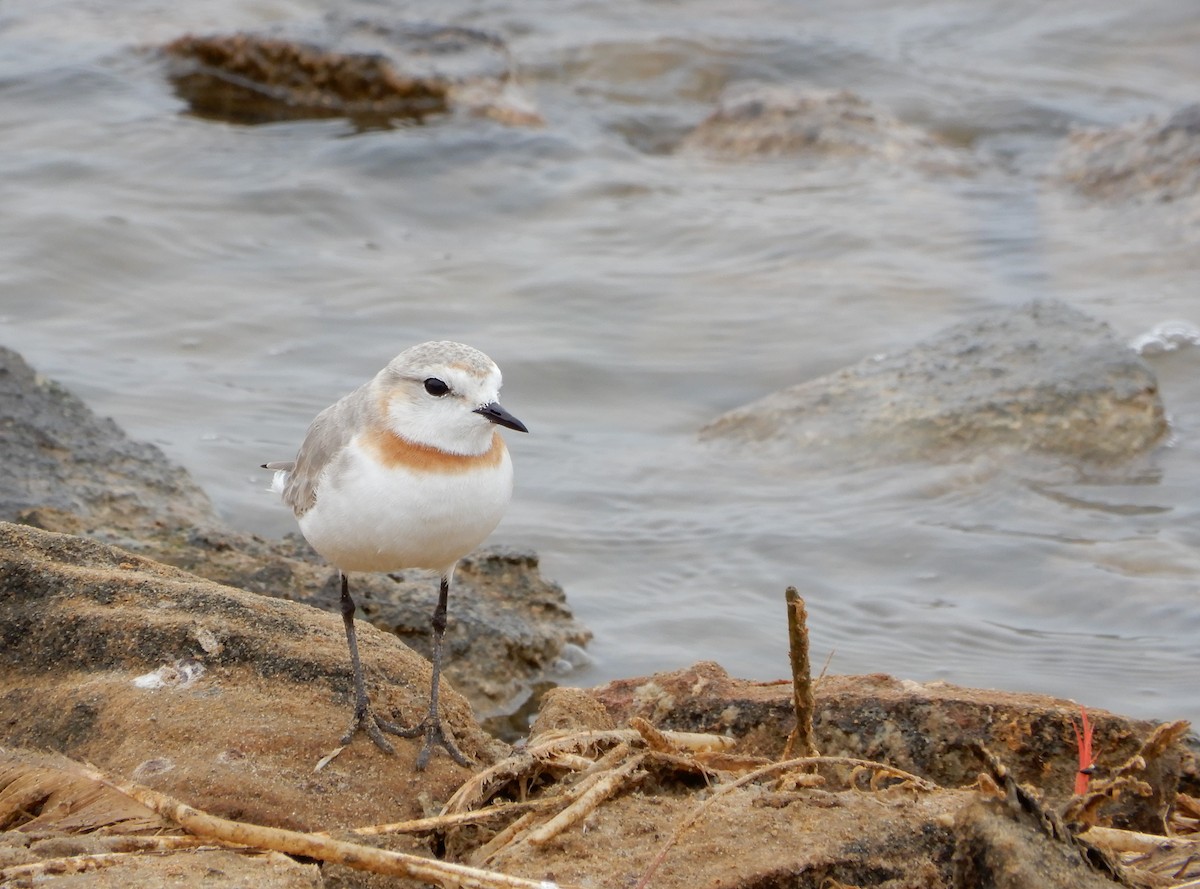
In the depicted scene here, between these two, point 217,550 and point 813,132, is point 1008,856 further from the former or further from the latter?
point 813,132

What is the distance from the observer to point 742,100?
50.6 feet

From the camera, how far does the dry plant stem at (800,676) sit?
3803mm

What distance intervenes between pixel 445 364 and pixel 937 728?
1.88 metres

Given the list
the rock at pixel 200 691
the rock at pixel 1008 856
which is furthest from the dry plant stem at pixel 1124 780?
the rock at pixel 200 691

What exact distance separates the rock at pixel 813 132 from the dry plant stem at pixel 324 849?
12.1m

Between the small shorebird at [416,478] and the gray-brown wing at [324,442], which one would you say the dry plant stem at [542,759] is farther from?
the gray-brown wing at [324,442]

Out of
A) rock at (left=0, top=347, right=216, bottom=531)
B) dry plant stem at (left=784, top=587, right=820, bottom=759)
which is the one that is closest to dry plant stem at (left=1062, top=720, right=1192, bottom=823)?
dry plant stem at (left=784, top=587, right=820, bottom=759)

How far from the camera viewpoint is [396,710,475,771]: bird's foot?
4.38 metres

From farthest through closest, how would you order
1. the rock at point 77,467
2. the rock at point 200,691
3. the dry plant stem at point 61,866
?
the rock at point 77,467 → the rock at point 200,691 → the dry plant stem at point 61,866

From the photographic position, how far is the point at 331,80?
48.4 ft

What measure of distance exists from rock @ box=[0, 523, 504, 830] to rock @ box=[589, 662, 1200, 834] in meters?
0.82

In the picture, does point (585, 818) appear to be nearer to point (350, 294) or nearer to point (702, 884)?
point (702, 884)

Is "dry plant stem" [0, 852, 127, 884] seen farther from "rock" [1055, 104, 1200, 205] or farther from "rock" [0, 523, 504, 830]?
"rock" [1055, 104, 1200, 205]

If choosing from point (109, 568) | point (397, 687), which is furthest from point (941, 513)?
point (109, 568)
